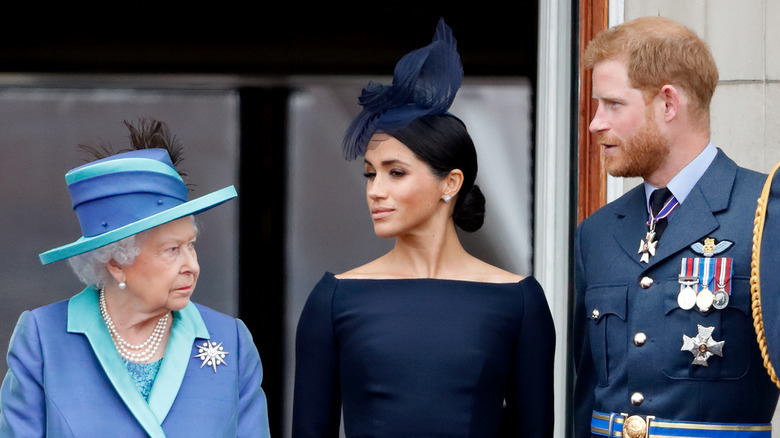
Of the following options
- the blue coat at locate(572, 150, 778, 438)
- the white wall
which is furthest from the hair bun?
the white wall

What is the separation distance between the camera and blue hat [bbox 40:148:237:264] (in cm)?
293

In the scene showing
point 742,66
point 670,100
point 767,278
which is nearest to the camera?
point 767,278

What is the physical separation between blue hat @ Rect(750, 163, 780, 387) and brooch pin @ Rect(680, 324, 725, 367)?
0.38 feet

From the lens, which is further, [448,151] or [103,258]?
[448,151]

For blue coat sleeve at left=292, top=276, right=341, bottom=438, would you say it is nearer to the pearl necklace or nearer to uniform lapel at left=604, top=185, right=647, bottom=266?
the pearl necklace

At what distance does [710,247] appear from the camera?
3.02 meters

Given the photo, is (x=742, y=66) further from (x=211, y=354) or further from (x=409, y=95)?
(x=211, y=354)

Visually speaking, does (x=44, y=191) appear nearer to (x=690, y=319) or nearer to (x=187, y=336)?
(x=187, y=336)

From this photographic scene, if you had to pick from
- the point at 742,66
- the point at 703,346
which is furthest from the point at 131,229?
the point at 742,66

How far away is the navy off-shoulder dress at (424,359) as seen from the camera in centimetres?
321

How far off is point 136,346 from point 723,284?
1442mm

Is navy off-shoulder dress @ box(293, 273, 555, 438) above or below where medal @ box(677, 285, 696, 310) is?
below

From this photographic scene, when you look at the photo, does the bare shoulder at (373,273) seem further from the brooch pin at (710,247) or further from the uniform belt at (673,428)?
the brooch pin at (710,247)

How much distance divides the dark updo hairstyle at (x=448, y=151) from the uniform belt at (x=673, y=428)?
718mm
